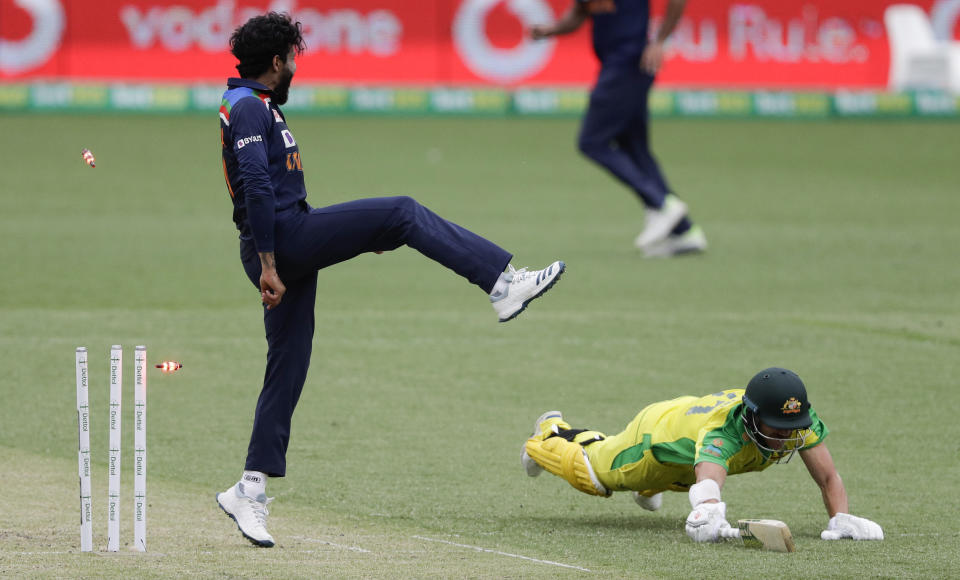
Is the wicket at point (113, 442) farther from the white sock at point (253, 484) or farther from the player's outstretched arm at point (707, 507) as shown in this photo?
the player's outstretched arm at point (707, 507)

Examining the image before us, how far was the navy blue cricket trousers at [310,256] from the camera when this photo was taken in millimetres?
6172

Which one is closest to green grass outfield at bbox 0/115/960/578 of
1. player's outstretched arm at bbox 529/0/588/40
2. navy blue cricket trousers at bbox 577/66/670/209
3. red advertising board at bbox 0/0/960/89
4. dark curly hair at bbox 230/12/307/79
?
navy blue cricket trousers at bbox 577/66/670/209

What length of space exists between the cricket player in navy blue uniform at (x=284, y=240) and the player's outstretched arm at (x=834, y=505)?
1.34m

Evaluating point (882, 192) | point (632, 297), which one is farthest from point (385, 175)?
point (632, 297)

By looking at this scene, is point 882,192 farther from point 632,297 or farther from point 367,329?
point 367,329

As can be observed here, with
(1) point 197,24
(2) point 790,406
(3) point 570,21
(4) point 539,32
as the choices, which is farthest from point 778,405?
(1) point 197,24

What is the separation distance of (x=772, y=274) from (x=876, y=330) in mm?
2579

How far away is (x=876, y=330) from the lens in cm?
1142

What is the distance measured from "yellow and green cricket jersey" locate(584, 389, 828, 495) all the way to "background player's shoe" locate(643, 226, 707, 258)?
8150mm

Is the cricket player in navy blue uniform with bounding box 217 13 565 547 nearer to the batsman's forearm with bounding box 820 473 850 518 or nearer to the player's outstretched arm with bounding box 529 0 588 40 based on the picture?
the batsman's forearm with bounding box 820 473 850 518

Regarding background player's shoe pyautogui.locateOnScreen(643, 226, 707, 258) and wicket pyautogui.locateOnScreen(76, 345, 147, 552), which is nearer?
wicket pyautogui.locateOnScreen(76, 345, 147, 552)

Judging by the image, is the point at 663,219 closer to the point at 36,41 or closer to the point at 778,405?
the point at 778,405

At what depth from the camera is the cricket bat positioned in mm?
5977

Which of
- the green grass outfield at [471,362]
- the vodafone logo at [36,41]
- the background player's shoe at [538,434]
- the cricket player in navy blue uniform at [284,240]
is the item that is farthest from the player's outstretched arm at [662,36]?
the vodafone logo at [36,41]
